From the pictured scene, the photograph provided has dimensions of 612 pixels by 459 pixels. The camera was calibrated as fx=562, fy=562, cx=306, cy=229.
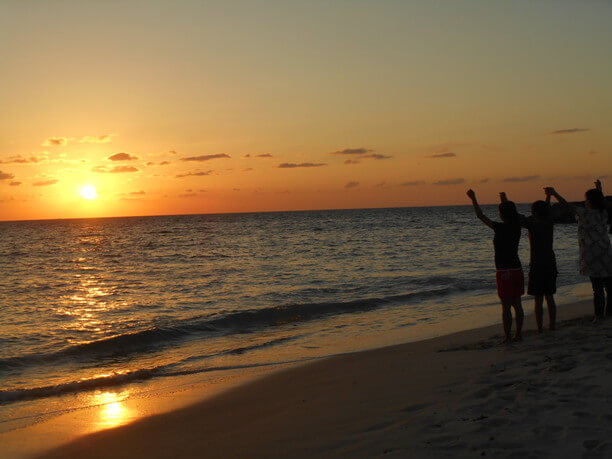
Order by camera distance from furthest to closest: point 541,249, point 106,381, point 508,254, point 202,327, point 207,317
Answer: point 207,317 → point 202,327 → point 106,381 → point 541,249 → point 508,254

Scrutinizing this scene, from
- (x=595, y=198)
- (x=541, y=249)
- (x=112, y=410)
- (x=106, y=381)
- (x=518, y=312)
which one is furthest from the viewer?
(x=106, y=381)

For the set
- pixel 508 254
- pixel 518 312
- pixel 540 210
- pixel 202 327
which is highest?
pixel 540 210

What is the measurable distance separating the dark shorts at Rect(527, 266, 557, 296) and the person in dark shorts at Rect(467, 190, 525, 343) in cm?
37

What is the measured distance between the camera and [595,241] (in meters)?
8.21

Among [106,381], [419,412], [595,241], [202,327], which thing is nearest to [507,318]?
[595,241]

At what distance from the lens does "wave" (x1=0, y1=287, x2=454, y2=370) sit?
10797 mm

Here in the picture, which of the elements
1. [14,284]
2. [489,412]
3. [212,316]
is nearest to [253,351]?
[212,316]

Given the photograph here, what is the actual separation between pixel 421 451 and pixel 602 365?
2.65m

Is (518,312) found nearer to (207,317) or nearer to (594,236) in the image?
(594,236)

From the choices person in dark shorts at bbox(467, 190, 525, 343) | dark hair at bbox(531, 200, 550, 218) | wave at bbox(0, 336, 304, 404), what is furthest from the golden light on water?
dark hair at bbox(531, 200, 550, 218)

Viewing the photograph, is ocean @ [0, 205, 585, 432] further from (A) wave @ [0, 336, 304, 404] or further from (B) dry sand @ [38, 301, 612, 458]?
(B) dry sand @ [38, 301, 612, 458]

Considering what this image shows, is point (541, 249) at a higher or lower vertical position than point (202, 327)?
higher

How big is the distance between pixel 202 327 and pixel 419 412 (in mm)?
8821

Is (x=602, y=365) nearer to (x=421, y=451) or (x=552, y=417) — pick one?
(x=552, y=417)
